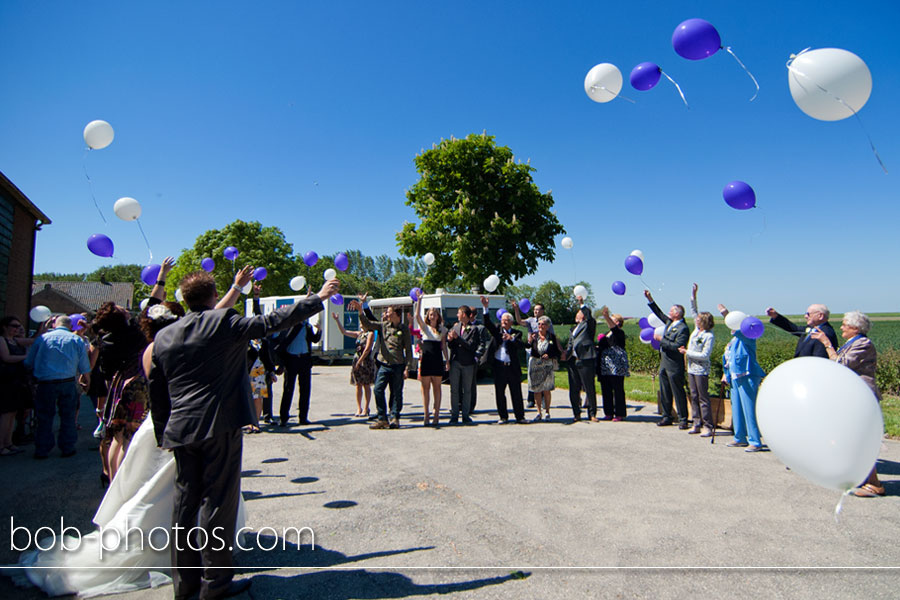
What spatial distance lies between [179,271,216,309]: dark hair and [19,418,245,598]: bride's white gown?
890 mm

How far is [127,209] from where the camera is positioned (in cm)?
595

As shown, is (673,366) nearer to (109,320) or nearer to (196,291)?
(196,291)

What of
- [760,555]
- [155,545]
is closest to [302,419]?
[155,545]

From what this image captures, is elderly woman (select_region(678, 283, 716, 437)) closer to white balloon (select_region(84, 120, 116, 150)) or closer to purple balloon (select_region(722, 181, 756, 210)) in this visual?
purple balloon (select_region(722, 181, 756, 210))

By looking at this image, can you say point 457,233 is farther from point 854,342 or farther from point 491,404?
point 854,342

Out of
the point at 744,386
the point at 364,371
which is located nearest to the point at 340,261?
the point at 364,371

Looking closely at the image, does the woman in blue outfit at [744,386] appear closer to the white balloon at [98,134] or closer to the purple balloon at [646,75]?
the purple balloon at [646,75]

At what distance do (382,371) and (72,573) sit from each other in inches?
194

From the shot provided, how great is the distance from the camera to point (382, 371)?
25.1ft

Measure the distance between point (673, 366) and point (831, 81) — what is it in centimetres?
504

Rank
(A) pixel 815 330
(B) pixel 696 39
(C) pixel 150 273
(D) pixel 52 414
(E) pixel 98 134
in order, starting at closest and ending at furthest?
(B) pixel 696 39 < (A) pixel 815 330 < (E) pixel 98 134 < (D) pixel 52 414 < (C) pixel 150 273

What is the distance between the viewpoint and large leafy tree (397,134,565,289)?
20.1 metres

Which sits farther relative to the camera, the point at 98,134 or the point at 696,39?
the point at 98,134

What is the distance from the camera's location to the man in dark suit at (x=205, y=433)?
2.75 metres
